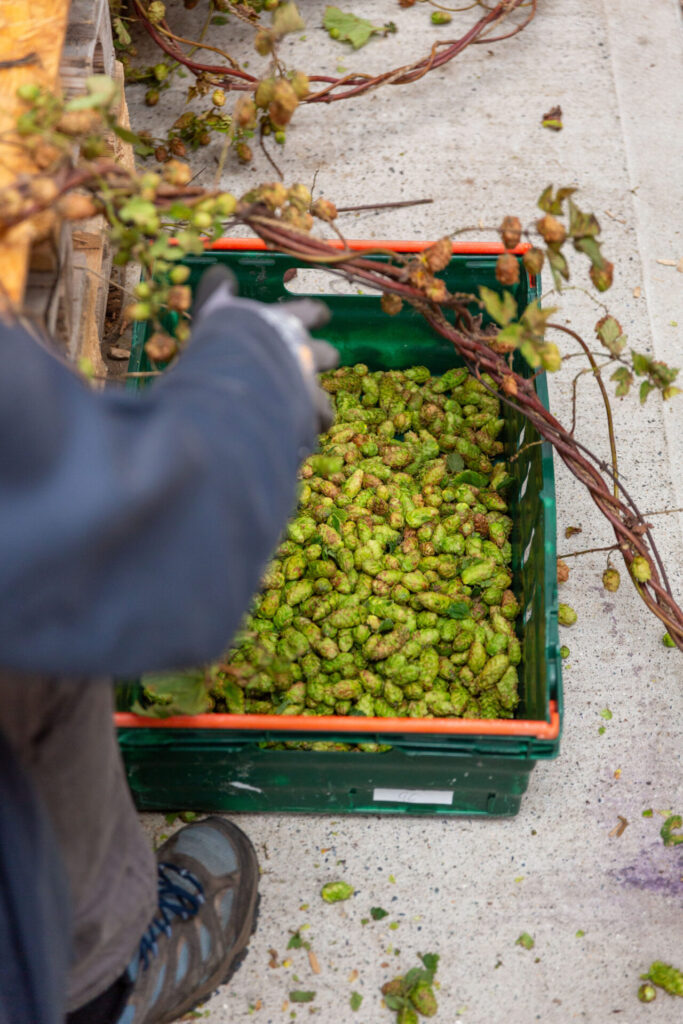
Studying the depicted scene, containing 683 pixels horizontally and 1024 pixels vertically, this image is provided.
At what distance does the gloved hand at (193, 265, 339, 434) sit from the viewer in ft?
3.28

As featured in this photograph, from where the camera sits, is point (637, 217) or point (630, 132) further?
point (630, 132)

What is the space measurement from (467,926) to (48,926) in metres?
0.99

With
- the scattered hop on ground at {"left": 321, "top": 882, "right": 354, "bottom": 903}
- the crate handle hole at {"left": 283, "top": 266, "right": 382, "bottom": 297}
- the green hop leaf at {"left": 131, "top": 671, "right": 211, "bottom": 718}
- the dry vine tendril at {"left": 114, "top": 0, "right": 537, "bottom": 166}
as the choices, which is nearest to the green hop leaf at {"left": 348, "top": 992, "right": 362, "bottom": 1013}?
the scattered hop on ground at {"left": 321, "top": 882, "right": 354, "bottom": 903}

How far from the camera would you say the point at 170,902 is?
1703 millimetres

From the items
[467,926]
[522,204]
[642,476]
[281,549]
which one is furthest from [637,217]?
[467,926]

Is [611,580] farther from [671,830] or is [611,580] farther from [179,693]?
[179,693]

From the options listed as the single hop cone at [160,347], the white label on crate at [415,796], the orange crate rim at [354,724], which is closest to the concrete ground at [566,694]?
the white label on crate at [415,796]

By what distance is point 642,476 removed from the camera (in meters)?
2.38

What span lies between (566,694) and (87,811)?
123cm

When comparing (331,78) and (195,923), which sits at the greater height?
(331,78)

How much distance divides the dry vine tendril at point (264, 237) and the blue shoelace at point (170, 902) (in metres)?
1.00

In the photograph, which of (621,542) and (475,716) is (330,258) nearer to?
(621,542)

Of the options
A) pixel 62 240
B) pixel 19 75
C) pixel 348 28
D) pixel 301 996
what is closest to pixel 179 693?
pixel 301 996

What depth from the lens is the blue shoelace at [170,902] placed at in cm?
164
